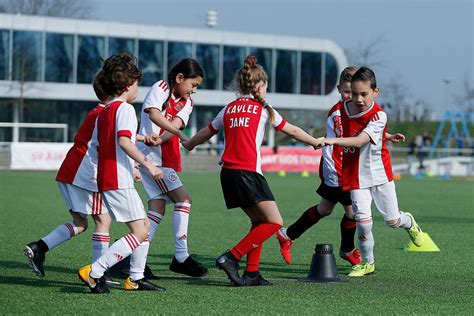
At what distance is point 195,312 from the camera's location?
629 cm

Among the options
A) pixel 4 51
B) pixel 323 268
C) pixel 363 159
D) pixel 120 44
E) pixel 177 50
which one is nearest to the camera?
pixel 323 268

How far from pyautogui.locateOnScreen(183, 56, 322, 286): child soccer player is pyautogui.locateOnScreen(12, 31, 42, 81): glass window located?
42159 millimetres

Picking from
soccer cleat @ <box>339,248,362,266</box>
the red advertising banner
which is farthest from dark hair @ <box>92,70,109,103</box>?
the red advertising banner

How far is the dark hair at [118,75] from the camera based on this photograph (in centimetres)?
727

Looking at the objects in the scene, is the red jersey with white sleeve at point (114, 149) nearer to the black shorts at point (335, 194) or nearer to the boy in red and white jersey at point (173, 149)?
the boy in red and white jersey at point (173, 149)

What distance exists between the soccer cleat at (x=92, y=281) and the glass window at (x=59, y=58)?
45102 millimetres

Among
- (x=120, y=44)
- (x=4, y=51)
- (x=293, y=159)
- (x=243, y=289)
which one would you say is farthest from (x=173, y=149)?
(x=120, y=44)

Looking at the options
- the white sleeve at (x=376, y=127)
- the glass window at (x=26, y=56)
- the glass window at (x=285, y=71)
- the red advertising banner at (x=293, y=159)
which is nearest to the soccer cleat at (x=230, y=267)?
the white sleeve at (x=376, y=127)

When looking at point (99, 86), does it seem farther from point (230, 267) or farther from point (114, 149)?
point (230, 267)

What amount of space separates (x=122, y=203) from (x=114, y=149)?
0.40 meters

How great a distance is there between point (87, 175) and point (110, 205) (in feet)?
1.64

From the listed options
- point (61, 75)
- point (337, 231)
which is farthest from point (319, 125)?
point (337, 231)

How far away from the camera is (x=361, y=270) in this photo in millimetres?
8711

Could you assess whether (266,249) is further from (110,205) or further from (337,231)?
(110,205)
